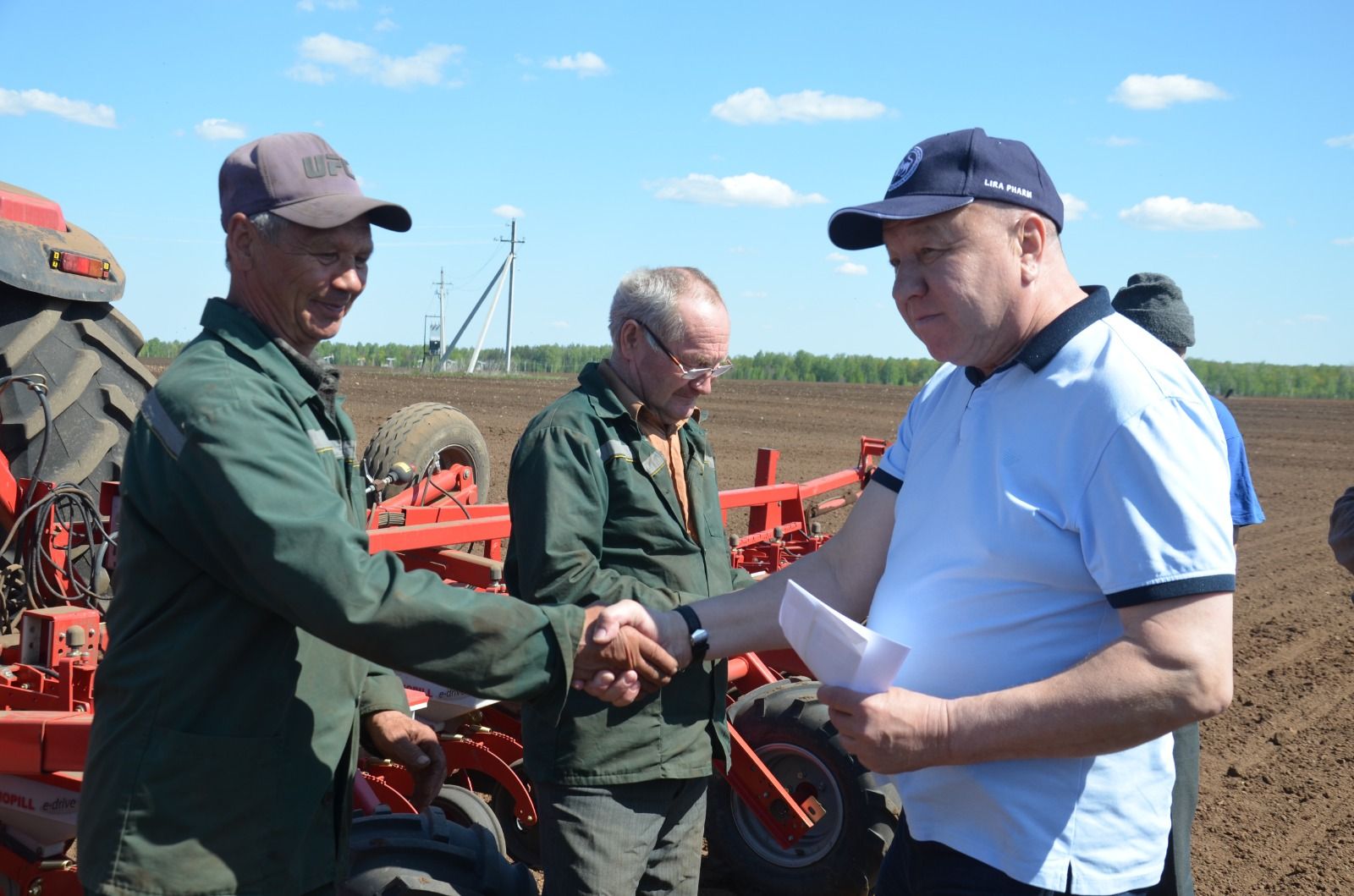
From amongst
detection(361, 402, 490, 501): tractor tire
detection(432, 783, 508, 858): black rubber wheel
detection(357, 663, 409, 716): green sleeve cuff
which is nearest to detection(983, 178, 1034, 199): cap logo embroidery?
detection(357, 663, 409, 716): green sleeve cuff

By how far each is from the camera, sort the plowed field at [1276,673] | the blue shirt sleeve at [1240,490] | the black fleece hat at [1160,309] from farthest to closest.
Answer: the plowed field at [1276,673], the black fleece hat at [1160,309], the blue shirt sleeve at [1240,490]

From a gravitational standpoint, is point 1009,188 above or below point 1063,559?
above

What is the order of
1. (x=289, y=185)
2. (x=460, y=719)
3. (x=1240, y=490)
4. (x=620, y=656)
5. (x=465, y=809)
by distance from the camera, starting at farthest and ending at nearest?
1. (x=460, y=719)
2. (x=1240, y=490)
3. (x=465, y=809)
4. (x=620, y=656)
5. (x=289, y=185)

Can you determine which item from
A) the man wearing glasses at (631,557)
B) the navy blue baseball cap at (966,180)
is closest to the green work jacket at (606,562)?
the man wearing glasses at (631,557)

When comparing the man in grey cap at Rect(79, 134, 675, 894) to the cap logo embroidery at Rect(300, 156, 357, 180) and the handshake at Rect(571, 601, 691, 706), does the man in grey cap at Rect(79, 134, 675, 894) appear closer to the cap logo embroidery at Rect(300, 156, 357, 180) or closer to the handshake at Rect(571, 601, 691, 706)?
the cap logo embroidery at Rect(300, 156, 357, 180)

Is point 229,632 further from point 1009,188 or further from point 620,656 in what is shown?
point 1009,188

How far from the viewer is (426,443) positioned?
6914 mm

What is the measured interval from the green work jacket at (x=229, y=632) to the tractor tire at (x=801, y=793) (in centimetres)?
239

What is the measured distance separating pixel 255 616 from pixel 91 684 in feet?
5.54

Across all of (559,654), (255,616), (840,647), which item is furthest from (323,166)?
(840,647)

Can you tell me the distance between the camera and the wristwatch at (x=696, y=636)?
2645 mm

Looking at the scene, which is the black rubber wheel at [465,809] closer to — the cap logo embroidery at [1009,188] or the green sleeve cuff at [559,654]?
the green sleeve cuff at [559,654]

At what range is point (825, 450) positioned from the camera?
62.8ft

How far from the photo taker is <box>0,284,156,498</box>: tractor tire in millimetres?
4594
